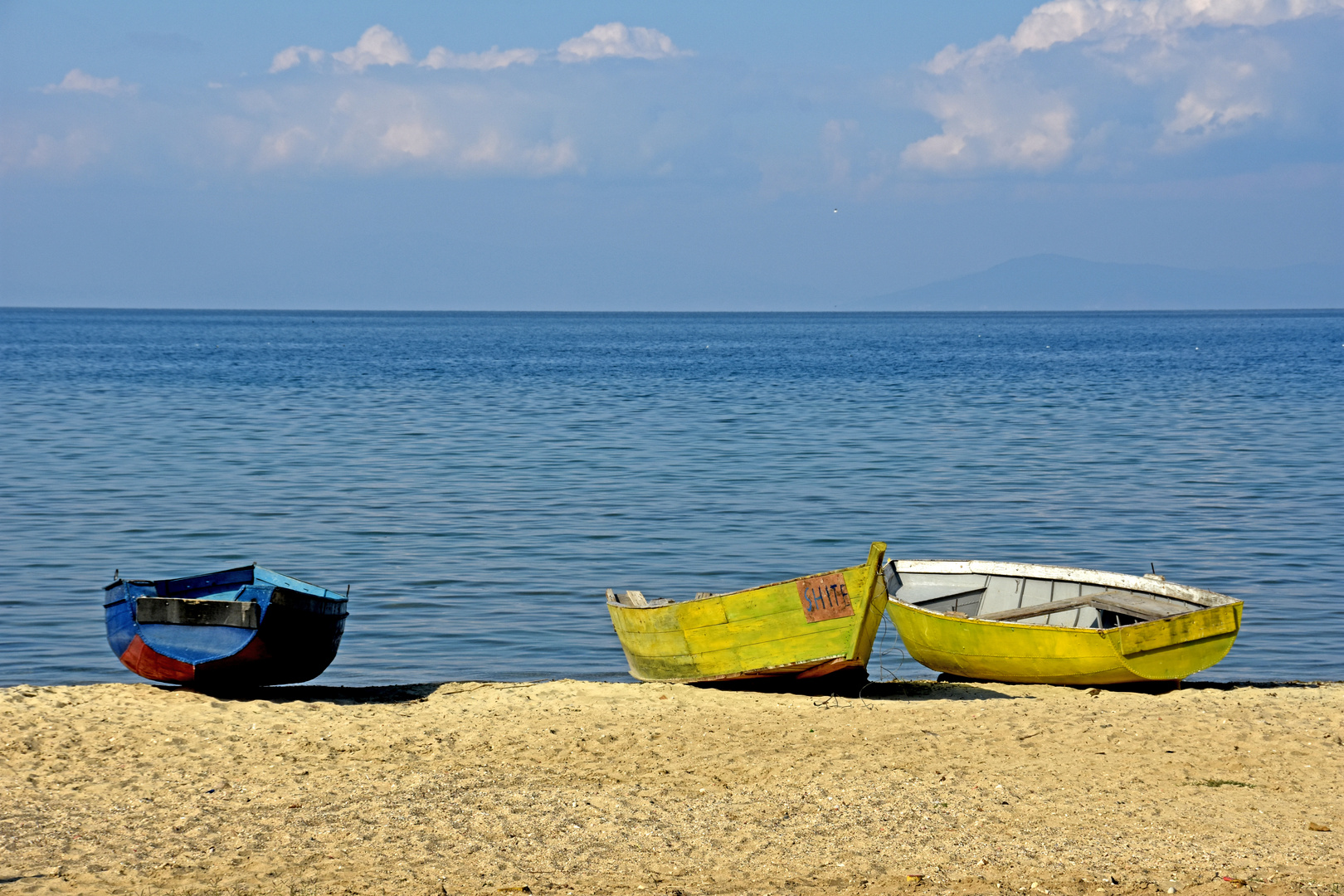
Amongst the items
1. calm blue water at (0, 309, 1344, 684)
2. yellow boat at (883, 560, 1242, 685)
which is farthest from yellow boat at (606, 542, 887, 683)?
calm blue water at (0, 309, 1344, 684)

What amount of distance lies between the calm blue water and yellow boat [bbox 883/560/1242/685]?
49.7 inches

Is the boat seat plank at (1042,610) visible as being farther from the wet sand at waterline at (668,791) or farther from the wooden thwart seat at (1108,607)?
the wet sand at waterline at (668,791)

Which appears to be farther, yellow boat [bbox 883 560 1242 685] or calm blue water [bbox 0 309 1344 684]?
calm blue water [bbox 0 309 1344 684]

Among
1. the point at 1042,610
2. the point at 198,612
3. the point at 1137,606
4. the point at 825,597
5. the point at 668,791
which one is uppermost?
the point at 825,597

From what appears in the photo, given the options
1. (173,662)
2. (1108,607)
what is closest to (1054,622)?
(1108,607)

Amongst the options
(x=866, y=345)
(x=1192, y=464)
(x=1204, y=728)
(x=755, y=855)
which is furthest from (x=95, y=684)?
(x=866, y=345)

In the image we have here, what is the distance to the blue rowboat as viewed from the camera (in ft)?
42.4

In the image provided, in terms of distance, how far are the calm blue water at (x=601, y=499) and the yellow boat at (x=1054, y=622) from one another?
4.14 feet

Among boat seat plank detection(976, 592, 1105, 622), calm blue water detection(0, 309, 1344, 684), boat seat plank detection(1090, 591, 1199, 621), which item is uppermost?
boat seat plank detection(1090, 591, 1199, 621)

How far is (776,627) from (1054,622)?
3623 mm

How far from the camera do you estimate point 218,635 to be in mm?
12953

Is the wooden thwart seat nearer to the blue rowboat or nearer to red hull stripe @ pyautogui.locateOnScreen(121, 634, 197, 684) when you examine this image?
the blue rowboat

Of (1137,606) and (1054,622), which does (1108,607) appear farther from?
(1054,622)

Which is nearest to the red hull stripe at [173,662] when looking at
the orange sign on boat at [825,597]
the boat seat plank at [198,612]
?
the boat seat plank at [198,612]
